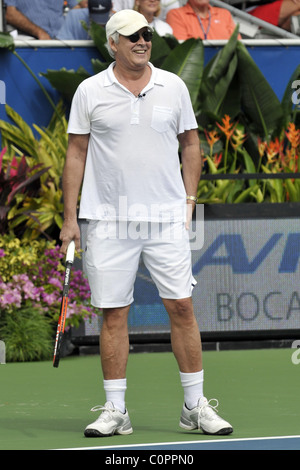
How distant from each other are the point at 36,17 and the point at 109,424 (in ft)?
21.1

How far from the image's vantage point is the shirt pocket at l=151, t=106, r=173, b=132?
226 inches

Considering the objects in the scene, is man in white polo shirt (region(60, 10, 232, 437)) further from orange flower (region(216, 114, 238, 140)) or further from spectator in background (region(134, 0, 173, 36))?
spectator in background (region(134, 0, 173, 36))

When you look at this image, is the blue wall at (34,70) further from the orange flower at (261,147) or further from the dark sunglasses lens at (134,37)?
the dark sunglasses lens at (134,37)

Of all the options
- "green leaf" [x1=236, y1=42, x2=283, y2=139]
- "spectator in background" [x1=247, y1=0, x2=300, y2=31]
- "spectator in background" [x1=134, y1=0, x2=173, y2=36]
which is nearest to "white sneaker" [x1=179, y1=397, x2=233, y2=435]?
"green leaf" [x1=236, y1=42, x2=283, y2=139]

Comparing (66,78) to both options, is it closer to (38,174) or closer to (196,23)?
(38,174)

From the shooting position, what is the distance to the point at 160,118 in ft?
18.9

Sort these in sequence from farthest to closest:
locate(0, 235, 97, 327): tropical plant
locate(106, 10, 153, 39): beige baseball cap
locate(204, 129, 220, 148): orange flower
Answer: locate(204, 129, 220, 148): orange flower → locate(0, 235, 97, 327): tropical plant → locate(106, 10, 153, 39): beige baseball cap

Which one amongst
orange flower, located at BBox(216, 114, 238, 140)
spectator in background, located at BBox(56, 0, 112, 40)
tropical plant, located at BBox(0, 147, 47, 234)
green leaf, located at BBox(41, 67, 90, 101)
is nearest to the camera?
tropical plant, located at BBox(0, 147, 47, 234)

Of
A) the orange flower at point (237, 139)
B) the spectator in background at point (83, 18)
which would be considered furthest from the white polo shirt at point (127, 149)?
the spectator in background at point (83, 18)

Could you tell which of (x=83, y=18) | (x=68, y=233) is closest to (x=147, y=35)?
(x=68, y=233)

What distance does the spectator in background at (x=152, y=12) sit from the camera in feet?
36.2

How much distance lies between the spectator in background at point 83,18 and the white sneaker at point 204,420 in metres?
6.08
